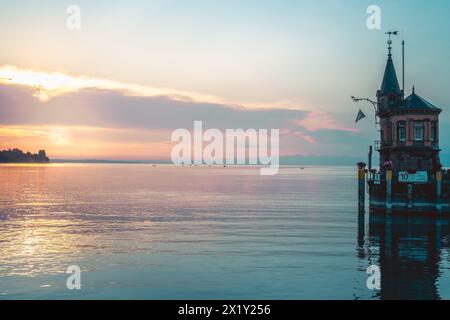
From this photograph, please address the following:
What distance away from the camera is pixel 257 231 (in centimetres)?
4753

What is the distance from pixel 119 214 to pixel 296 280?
38.9 m

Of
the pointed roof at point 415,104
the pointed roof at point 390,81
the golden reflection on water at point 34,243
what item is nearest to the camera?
the golden reflection on water at point 34,243

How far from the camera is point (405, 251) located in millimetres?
37719

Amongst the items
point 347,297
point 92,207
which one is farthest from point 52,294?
point 92,207

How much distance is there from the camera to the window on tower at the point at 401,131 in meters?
56.8

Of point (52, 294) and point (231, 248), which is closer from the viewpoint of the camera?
point (52, 294)

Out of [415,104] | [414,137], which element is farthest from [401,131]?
[415,104]

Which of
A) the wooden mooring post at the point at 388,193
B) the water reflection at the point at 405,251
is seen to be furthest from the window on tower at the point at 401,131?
the water reflection at the point at 405,251

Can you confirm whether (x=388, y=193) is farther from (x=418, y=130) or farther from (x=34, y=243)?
(x=34, y=243)

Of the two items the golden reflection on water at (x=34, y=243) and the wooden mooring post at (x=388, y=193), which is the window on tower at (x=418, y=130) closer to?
the wooden mooring post at (x=388, y=193)

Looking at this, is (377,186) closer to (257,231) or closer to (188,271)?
(257,231)

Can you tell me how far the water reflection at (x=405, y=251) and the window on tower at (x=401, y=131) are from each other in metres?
8.32

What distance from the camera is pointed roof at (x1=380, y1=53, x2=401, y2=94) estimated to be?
6309 centimetres

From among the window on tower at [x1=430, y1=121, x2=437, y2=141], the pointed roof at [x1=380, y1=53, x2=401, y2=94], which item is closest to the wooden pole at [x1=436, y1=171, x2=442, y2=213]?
the window on tower at [x1=430, y1=121, x2=437, y2=141]
